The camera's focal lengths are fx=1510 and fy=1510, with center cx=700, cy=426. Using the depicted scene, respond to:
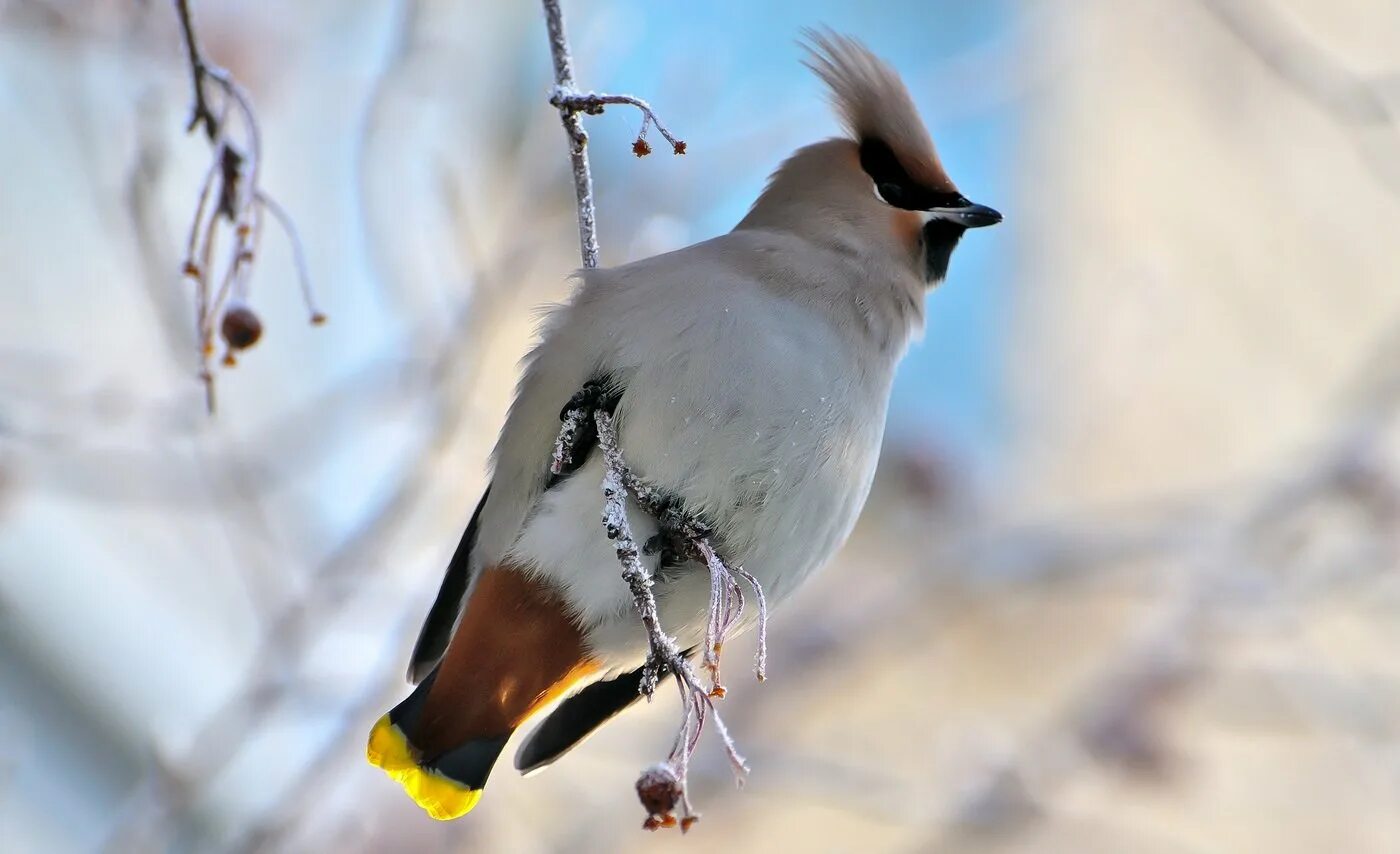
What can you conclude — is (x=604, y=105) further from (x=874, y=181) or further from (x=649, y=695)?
(x=874, y=181)

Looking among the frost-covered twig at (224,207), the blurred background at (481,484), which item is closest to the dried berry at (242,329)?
the frost-covered twig at (224,207)

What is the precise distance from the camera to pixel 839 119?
2.91 m

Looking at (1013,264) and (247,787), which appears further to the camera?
(1013,264)

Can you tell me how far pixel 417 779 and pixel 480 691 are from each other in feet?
0.61

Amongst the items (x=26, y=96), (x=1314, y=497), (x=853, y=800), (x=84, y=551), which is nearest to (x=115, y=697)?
(x=84, y=551)

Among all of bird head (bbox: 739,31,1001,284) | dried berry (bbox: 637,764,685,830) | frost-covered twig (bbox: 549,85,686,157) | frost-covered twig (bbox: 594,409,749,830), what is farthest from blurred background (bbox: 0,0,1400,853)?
dried berry (bbox: 637,764,685,830)

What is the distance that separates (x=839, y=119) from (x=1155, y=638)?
7.96ft

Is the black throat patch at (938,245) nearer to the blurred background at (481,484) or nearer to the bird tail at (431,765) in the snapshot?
the blurred background at (481,484)

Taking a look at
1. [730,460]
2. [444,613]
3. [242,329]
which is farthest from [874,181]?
[242,329]

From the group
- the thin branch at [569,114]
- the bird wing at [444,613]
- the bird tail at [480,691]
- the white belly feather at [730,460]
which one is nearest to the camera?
the thin branch at [569,114]

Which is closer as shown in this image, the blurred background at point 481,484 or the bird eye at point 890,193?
the bird eye at point 890,193

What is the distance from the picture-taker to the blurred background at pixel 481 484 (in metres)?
3.38

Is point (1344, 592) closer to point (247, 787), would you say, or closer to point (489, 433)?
point (489, 433)

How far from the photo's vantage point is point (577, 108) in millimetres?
1771
